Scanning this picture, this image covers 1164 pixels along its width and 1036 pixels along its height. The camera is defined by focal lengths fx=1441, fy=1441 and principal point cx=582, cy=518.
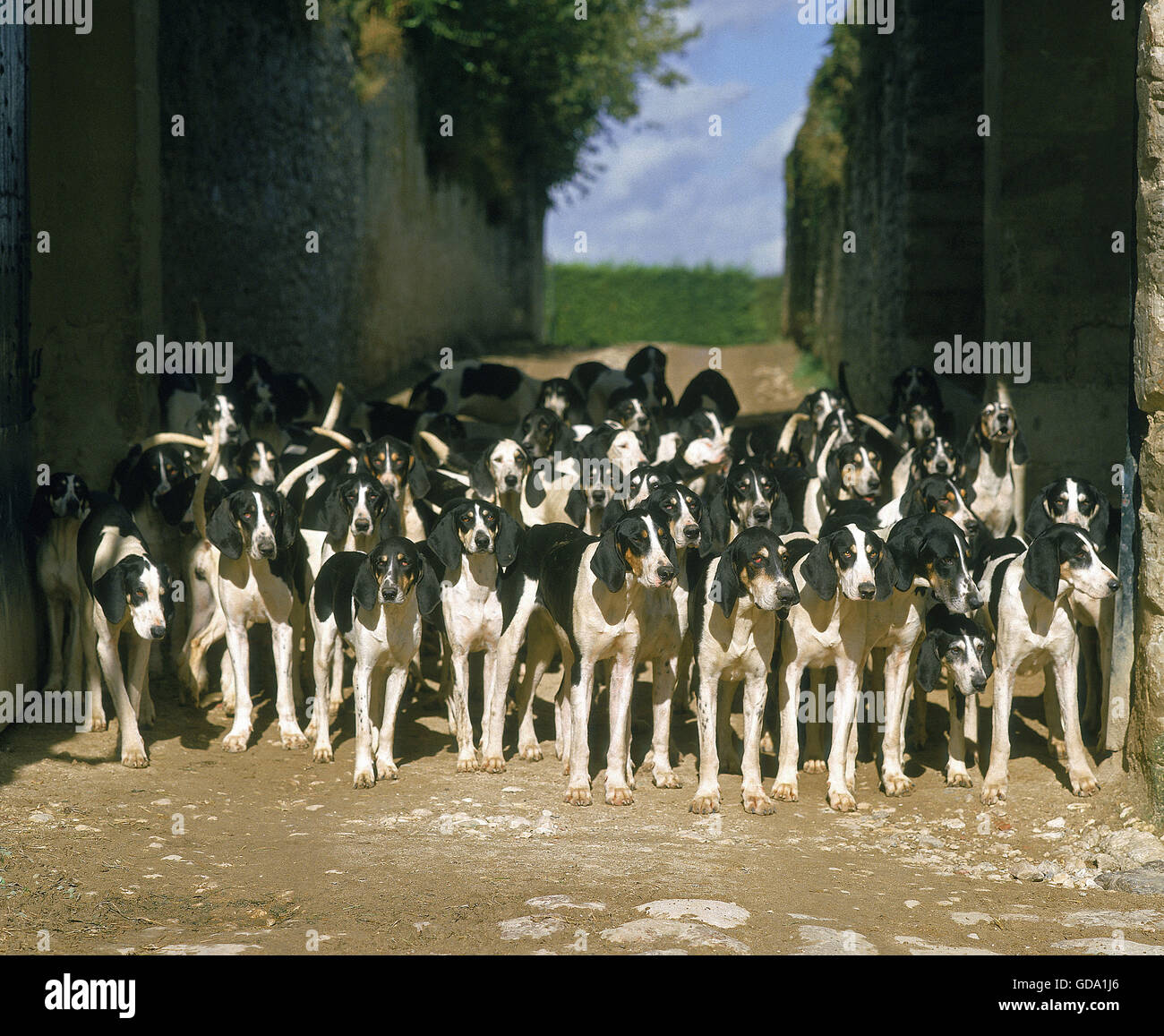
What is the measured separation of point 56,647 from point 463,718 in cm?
234

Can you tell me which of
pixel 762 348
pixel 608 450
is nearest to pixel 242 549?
pixel 608 450

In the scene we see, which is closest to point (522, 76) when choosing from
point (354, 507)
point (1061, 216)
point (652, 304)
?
point (652, 304)

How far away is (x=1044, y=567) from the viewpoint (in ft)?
20.7

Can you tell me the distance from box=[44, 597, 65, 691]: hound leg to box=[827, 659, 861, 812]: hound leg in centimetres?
402

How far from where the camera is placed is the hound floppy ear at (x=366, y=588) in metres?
6.59

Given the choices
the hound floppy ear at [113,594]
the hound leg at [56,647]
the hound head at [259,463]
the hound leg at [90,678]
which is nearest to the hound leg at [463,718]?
the hound floppy ear at [113,594]

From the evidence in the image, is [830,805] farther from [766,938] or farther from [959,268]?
[959,268]

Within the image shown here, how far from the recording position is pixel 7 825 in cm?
589

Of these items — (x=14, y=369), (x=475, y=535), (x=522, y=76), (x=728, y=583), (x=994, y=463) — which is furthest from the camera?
(x=522, y=76)

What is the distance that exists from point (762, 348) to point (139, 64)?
16.5 metres

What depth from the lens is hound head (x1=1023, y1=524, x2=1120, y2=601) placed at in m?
6.23

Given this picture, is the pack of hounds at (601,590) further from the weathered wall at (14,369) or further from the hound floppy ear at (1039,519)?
the weathered wall at (14,369)

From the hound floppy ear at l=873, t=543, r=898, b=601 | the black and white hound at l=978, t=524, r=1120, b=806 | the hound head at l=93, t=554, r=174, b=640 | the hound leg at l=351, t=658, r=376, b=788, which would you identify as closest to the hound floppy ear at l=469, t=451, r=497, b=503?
the hound leg at l=351, t=658, r=376, b=788

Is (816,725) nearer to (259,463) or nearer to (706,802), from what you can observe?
(706,802)
